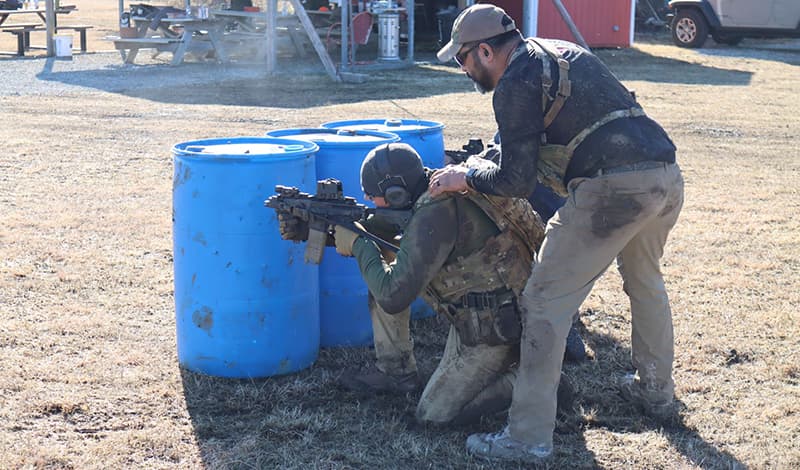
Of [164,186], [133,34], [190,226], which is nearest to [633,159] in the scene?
[190,226]

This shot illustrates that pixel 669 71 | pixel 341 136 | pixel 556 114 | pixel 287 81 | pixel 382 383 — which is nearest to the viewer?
pixel 556 114

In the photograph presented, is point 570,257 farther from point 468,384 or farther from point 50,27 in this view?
point 50,27

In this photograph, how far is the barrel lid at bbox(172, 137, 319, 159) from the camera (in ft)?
13.8

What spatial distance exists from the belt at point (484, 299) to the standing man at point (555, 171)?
0.32 meters

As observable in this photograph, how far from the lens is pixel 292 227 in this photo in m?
4.06

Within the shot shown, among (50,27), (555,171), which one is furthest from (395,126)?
(50,27)

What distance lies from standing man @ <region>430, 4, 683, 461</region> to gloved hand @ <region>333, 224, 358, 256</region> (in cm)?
51

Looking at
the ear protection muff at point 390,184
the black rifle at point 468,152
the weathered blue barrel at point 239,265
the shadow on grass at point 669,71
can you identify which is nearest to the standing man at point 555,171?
the ear protection muff at point 390,184

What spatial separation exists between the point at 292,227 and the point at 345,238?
0.23 m

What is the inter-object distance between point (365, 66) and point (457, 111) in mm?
5709

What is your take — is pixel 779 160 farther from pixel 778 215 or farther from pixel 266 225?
pixel 266 225

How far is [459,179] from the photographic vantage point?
143 inches

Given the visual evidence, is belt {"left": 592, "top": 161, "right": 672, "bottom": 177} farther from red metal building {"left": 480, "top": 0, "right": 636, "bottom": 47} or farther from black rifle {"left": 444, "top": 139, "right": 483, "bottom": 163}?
red metal building {"left": 480, "top": 0, "right": 636, "bottom": 47}

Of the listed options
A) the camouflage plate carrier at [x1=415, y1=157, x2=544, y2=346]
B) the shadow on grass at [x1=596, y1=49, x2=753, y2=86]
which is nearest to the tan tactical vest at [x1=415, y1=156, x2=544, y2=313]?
the camouflage plate carrier at [x1=415, y1=157, x2=544, y2=346]
